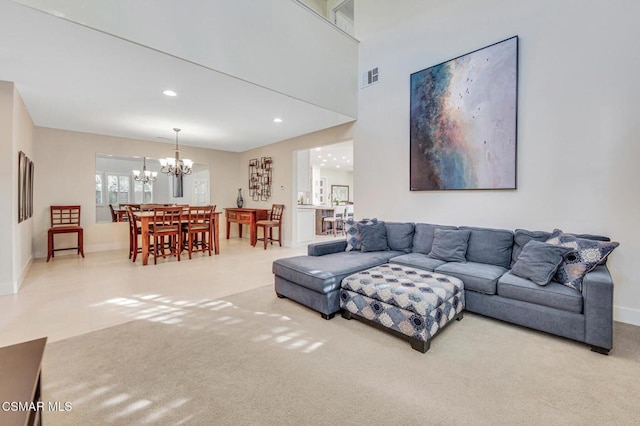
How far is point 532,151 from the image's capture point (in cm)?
308

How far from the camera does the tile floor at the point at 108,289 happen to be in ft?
8.36

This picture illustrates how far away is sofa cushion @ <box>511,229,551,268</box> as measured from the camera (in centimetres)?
284

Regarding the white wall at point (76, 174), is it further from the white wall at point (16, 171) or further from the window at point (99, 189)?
the white wall at point (16, 171)

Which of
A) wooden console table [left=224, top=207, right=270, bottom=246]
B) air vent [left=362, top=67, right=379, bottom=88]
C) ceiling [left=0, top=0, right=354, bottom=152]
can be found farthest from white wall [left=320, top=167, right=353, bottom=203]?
air vent [left=362, top=67, right=379, bottom=88]

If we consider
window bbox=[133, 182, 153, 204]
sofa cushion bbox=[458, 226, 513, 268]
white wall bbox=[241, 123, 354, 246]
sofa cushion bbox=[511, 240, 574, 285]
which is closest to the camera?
sofa cushion bbox=[511, 240, 574, 285]

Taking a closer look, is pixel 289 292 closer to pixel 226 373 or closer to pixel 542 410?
pixel 226 373

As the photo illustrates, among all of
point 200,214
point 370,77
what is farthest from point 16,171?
point 370,77

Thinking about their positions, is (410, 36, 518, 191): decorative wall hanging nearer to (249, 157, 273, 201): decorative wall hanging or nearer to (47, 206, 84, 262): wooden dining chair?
(249, 157, 273, 201): decorative wall hanging

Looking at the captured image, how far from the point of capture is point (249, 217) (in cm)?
689

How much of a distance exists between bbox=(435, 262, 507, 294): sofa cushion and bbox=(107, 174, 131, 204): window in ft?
23.0

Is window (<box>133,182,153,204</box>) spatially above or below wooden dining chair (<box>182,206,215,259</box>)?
above

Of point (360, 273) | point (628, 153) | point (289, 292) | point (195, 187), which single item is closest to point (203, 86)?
point (289, 292)

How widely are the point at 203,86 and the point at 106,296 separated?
2.79 m

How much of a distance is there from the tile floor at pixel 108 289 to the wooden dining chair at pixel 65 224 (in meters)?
0.21
